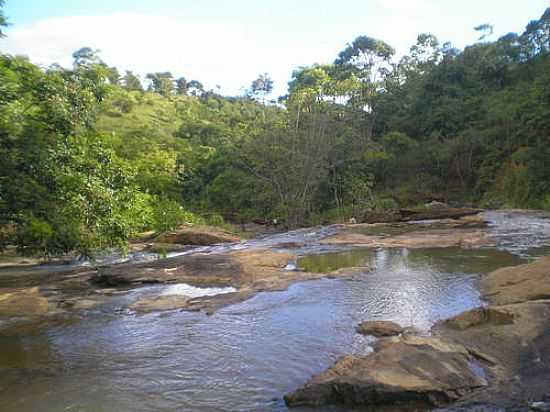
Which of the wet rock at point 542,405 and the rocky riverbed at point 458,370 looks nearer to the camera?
the wet rock at point 542,405

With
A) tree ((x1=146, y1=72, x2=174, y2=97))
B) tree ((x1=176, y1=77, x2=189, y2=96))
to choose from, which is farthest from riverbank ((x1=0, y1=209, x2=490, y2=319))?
tree ((x1=176, y1=77, x2=189, y2=96))

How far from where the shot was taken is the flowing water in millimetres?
5887

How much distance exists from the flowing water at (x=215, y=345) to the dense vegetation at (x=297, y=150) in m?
2.36

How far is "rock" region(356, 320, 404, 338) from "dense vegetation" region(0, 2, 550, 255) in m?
5.84

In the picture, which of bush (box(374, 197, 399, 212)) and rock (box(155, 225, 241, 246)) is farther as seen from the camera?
bush (box(374, 197, 399, 212))

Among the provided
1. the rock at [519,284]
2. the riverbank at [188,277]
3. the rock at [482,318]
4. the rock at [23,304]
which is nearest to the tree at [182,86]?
the riverbank at [188,277]

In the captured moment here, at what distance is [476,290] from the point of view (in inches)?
395

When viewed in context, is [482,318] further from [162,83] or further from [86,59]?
[162,83]

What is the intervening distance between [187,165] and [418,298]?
35859mm

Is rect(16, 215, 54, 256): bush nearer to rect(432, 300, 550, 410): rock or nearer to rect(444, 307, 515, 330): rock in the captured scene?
rect(432, 300, 550, 410): rock

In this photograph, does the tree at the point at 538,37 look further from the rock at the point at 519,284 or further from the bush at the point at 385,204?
the rock at the point at 519,284

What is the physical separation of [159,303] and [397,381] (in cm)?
602

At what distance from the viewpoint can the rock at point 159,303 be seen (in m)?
9.90

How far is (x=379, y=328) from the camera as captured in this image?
24.7 ft
